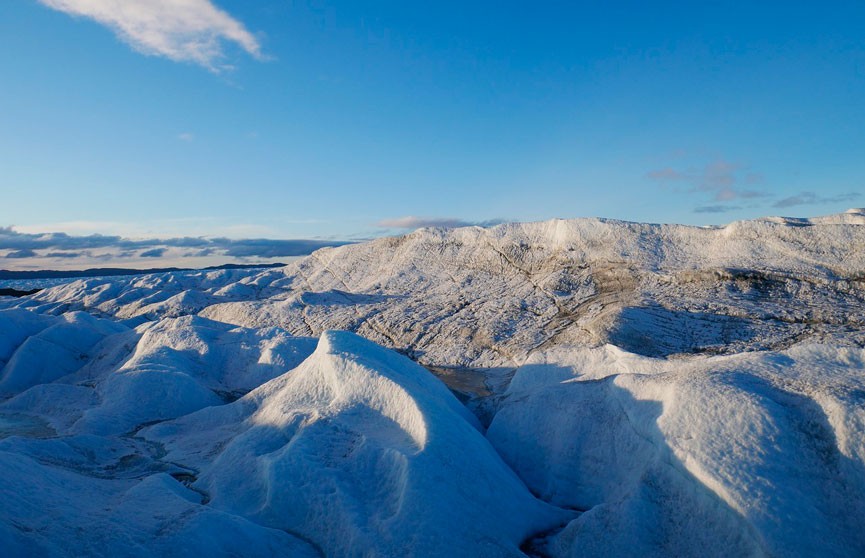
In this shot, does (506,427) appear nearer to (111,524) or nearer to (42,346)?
(111,524)

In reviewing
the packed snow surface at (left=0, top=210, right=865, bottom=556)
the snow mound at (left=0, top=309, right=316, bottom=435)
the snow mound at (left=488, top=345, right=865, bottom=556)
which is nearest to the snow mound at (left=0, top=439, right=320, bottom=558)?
the packed snow surface at (left=0, top=210, right=865, bottom=556)

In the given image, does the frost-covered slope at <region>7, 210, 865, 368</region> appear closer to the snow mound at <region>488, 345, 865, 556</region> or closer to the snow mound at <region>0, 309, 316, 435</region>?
the snow mound at <region>0, 309, 316, 435</region>

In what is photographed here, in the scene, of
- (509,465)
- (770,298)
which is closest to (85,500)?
(509,465)

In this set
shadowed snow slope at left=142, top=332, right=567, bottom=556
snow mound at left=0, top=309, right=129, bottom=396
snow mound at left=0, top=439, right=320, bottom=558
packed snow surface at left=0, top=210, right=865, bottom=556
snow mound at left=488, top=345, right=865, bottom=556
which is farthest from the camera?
snow mound at left=0, top=309, right=129, bottom=396

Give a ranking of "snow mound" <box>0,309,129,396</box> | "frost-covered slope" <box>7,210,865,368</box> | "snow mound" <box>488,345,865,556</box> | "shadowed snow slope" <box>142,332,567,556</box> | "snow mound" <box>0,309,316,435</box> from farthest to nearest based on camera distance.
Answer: "snow mound" <box>0,309,129,396</box>, "frost-covered slope" <box>7,210,865,368</box>, "snow mound" <box>0,309,316,435</box>, "shadowed snow slope" <box>142,332,567,556</box>, "snow mound" <box>488,345,865,556</box>

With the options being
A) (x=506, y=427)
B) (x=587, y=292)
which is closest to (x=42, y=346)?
(x=506, y=427)

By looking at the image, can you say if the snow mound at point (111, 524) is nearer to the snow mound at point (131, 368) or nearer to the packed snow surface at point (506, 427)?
the packed snow surface at point (506, 427)
